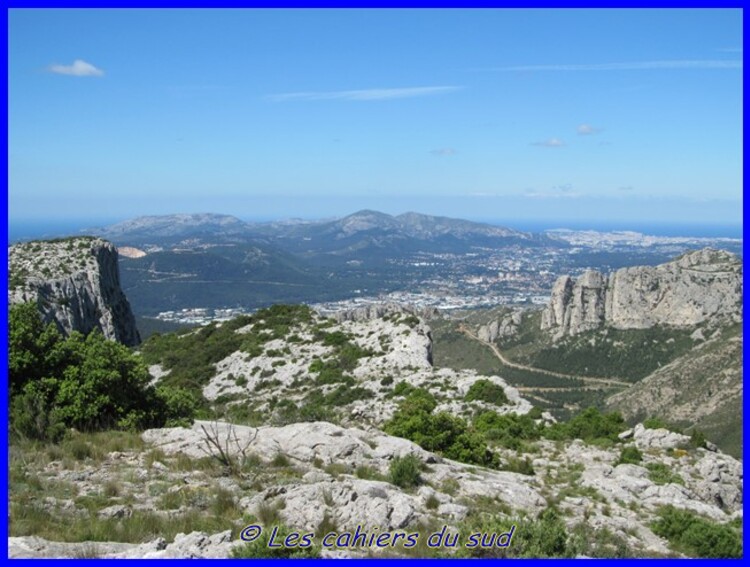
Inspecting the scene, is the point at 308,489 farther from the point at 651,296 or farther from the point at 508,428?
the point at 651,296

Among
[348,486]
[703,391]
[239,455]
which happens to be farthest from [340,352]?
[703,391]

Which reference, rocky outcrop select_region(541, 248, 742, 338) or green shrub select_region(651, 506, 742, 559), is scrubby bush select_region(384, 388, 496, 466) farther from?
rocky outcrop select_region(541, 248, 742, 338)

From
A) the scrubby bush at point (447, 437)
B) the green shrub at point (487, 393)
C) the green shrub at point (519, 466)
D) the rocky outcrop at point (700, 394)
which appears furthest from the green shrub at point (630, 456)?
the rocky outcrop at point (700, 394)

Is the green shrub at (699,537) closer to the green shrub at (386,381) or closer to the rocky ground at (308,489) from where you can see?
the rocky ground at (308,489)

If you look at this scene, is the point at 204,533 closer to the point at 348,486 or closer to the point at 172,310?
the point at 348,486

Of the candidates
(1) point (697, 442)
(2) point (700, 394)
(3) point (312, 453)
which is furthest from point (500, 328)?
(3) point (312, 453)
